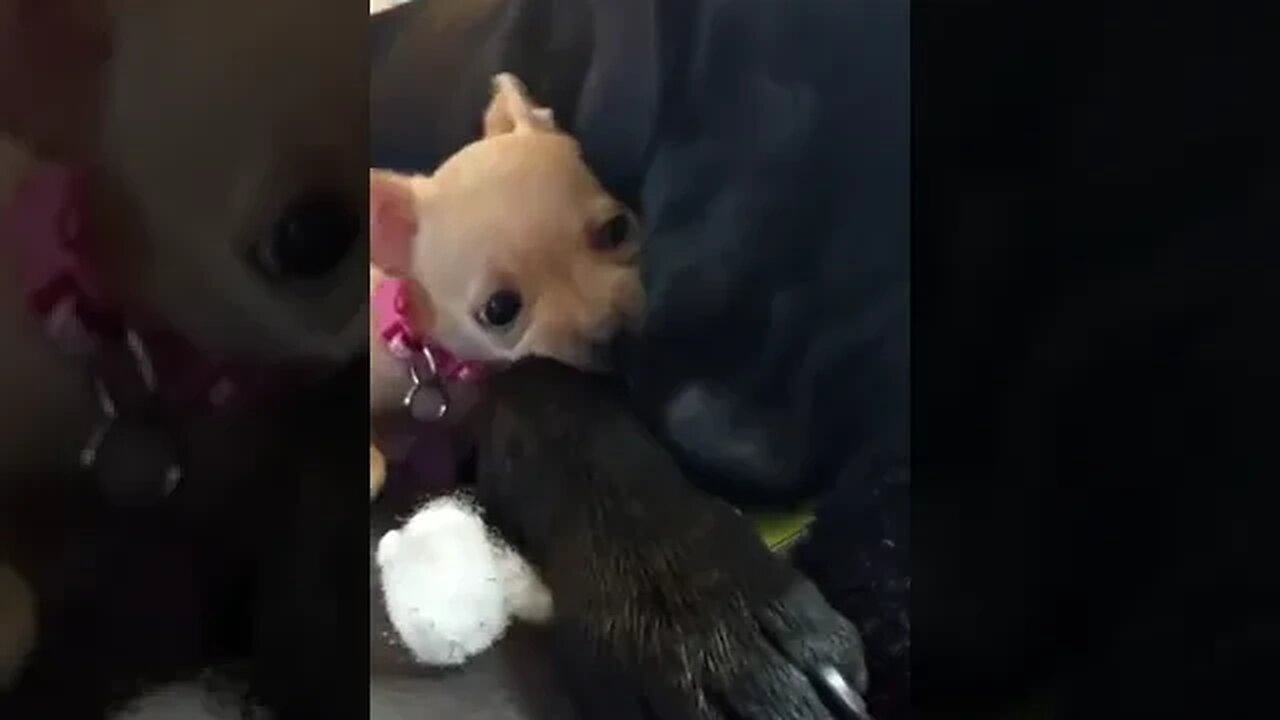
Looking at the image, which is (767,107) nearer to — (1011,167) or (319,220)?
(1011,167)

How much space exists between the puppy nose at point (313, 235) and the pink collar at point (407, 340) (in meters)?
0.04

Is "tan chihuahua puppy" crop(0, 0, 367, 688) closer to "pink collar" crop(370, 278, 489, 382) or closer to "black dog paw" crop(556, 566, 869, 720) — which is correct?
"pink collar" crop(370, 278, 489, 382)

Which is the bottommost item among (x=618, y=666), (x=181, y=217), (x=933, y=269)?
(x=618, y=666)

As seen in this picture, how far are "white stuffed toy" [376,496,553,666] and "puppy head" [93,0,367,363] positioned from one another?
0.49 feet

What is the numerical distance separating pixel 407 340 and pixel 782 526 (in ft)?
0.95

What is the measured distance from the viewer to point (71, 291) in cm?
103

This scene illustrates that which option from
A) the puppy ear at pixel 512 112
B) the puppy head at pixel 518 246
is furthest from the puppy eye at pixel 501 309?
the puppy ear at pixel 512 112

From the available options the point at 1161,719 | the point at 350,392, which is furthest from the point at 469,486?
the point at 1161,719

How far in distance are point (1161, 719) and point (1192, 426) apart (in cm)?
17

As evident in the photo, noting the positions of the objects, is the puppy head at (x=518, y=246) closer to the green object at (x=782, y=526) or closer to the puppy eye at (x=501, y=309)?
the puppy eye at (x=501, y=309)

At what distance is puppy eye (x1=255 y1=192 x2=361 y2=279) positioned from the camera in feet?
3.24

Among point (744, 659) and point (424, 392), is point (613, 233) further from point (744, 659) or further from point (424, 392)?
point (744, 659)

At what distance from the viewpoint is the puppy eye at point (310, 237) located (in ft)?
3.24

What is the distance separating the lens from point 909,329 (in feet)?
2.84
